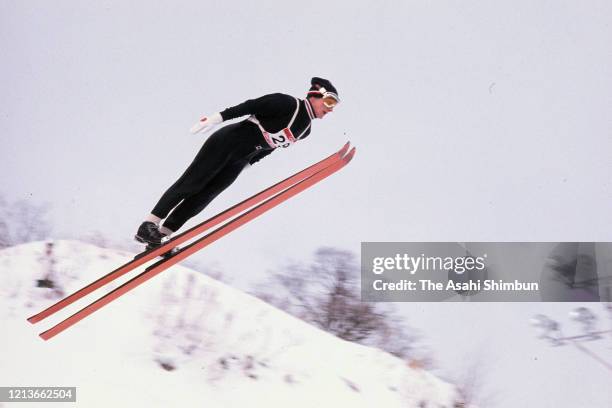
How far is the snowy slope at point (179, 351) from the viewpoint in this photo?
10.2 ft

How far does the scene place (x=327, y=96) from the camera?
292 centimetres

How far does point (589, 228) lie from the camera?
332cm

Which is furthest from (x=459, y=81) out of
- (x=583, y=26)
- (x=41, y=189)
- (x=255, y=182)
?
(x=41, y=189)

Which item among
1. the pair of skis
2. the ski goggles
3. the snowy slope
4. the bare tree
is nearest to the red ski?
the pair of skis

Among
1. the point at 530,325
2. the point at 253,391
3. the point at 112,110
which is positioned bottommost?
the point at 253,391

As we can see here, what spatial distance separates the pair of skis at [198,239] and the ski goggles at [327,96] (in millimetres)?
320

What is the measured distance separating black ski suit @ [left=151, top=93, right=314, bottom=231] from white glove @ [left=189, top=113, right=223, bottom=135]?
206 millimetres

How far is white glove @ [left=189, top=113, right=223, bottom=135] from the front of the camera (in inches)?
Answer: 101

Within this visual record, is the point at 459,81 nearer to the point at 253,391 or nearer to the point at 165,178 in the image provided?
the point at 165,178

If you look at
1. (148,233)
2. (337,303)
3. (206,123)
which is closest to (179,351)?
(148,233)

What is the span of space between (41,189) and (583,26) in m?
3.08

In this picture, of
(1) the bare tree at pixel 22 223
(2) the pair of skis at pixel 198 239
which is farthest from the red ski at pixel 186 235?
(1) the bare tree at pixel 22 223

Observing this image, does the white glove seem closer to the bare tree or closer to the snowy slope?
the snowy slope

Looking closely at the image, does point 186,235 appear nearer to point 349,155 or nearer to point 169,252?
point 169,252
